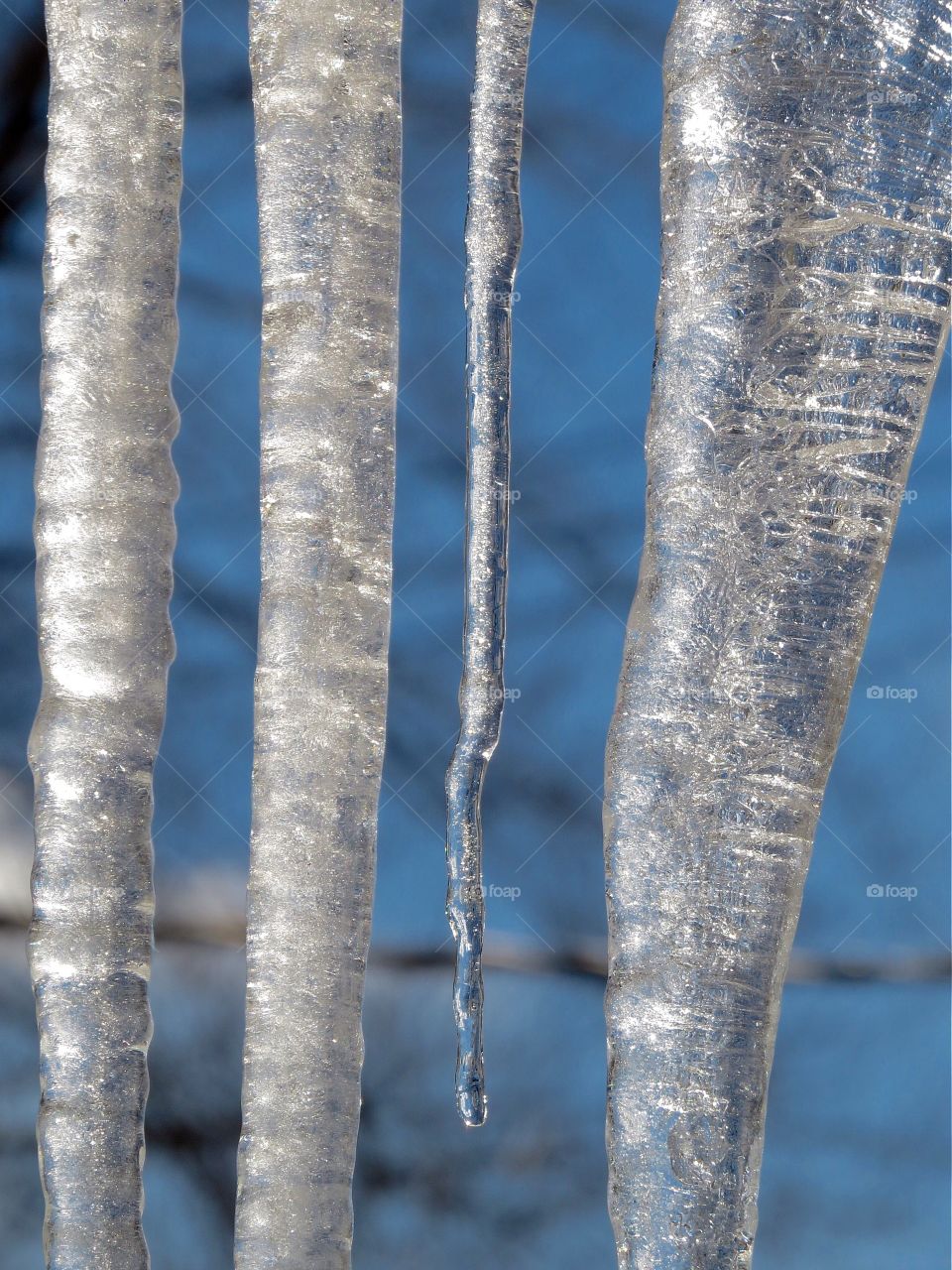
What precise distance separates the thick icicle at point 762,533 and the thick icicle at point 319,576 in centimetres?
21

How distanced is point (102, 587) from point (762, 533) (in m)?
0.45

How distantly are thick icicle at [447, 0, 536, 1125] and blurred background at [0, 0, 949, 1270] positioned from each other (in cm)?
41

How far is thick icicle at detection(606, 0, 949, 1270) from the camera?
683 mm

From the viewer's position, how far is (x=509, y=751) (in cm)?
118

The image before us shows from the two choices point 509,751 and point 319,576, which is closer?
point 319,576

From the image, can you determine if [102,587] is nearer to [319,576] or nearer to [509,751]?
[319,576]

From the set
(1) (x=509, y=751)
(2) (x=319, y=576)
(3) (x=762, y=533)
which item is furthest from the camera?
(1) (x=509, y=751)

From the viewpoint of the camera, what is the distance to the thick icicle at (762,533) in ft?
2.24

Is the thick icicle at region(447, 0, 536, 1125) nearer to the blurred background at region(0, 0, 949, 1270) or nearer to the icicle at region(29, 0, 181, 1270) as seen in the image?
the icicle at region(29, 0, 181, 1270)

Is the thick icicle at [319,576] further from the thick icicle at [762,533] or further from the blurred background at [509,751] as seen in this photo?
the blurred background at [509,751]

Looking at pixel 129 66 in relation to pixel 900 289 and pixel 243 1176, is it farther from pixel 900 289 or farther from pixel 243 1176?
pixel 243 1176

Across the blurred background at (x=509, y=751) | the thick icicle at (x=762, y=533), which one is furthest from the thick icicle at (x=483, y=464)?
the blurred background at (x=509, y=751)

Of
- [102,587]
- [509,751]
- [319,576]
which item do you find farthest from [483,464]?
[509,751]

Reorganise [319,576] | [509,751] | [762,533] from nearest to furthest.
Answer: [762,533] → [319,576] → [509,751]
